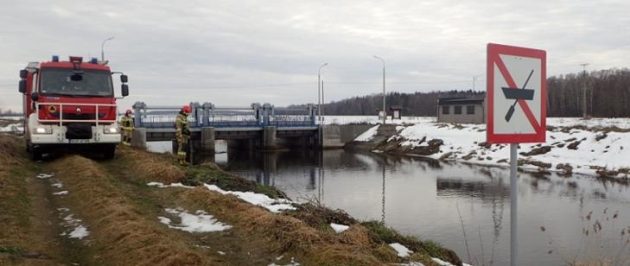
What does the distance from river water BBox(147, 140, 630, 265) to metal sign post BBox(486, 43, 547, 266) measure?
298 cm

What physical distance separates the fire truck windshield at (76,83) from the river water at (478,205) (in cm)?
675

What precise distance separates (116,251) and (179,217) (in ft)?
6.70

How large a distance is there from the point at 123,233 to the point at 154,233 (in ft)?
1.41

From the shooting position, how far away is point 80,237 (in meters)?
6.18

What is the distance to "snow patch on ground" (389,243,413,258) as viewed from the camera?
614 cm

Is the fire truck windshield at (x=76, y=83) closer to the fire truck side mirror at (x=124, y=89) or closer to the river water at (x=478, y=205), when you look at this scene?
the fire truck side mirror at (x=124, y=89)

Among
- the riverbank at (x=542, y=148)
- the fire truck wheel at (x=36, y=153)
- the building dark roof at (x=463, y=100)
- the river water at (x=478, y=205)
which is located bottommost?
the river water at (x=478, y=205)

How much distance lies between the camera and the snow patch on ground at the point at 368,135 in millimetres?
44750

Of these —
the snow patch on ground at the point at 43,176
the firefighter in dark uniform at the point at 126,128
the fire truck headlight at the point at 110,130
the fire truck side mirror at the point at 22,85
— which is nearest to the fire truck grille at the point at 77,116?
the fire truck headlight at the point at 110,130

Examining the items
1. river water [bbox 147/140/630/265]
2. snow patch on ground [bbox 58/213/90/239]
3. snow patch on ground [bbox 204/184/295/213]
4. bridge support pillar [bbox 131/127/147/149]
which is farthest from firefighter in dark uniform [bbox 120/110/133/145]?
snow patch on ground [bbox 58/213/90/239]

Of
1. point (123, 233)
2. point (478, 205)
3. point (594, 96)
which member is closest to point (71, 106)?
point (123, 233)

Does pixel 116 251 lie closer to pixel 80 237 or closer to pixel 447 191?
pixel 80 237

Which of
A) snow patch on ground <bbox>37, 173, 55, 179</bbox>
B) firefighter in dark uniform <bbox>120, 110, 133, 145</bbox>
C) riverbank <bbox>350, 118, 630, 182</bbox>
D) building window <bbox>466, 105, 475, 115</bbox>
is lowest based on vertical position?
riverbank <bbox>350, 118, 630, 182</bbox>

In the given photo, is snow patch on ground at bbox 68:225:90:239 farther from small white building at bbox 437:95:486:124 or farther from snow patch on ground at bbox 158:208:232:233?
small white building at bbox 437:95:486:124
